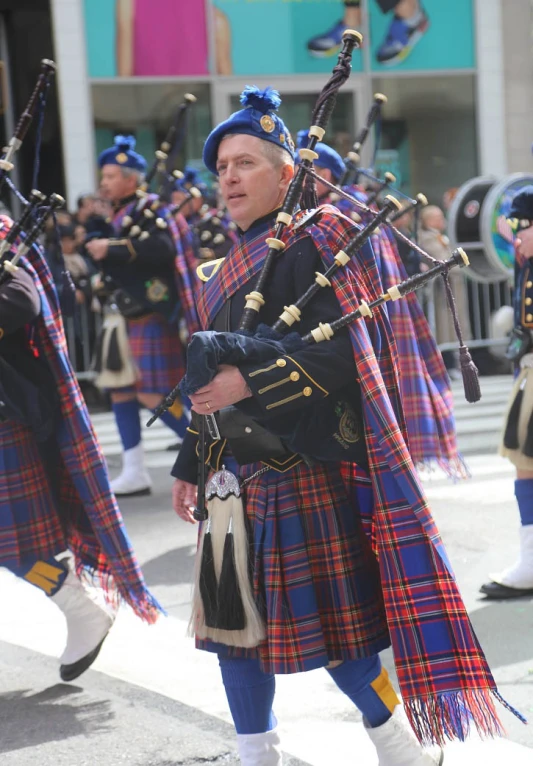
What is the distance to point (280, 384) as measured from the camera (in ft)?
8.00

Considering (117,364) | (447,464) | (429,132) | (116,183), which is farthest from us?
(429,132)

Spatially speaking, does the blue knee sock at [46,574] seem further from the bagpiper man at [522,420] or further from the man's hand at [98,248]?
the man's hand at [98,248]

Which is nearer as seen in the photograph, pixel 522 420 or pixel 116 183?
pixel 522 420

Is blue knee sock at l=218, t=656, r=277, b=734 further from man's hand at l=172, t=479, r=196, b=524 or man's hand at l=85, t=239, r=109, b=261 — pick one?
man's hand at l=85, t=239, r=109, b=261

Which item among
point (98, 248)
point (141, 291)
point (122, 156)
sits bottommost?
point (141, 291)

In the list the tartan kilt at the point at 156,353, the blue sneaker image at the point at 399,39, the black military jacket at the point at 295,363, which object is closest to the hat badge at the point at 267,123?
the black military jacket at the point at 295,363

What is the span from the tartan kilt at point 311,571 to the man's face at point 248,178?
0.60m

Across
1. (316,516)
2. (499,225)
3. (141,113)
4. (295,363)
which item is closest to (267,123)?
(295,363)

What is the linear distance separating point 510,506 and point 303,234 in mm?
3636

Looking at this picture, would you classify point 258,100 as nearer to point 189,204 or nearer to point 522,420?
point 522,420

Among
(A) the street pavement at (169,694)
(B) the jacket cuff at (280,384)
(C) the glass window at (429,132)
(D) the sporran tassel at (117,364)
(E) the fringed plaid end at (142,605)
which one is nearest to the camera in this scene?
(B) the jacket cuff at (280,384)

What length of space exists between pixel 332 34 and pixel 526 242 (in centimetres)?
922

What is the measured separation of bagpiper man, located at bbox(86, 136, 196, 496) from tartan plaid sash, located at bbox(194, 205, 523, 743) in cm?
394

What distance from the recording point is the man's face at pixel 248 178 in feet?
8.67
